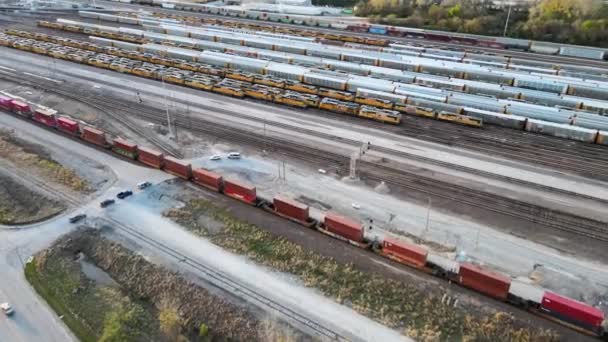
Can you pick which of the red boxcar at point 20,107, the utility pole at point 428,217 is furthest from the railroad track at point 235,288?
the red boxcar at point 20,107

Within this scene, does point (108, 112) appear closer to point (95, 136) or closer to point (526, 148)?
point (95, 136)

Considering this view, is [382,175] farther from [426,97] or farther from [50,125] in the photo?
[50,125]

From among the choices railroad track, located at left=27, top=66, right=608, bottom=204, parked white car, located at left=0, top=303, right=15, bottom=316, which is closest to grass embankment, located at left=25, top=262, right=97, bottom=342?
parked white car, located at left=0, top=303, right=15, bottom=316

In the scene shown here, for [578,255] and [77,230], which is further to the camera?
[77,230]

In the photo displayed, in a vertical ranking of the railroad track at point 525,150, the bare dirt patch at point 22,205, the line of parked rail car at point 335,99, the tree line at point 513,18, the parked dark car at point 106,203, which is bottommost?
the bare dirt patch at point 22,205

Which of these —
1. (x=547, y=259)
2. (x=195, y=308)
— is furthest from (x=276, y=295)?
(x=547, y=259)

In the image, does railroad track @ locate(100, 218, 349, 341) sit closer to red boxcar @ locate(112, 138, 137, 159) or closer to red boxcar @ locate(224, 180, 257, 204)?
red boxcar @ locate(224, 180, 257, 204)

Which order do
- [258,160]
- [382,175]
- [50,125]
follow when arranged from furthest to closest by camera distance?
[50,125] < [258,160] < [382,175]

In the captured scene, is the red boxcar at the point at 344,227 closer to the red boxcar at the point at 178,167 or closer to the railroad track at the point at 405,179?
the railroad track at the point at 405,179
